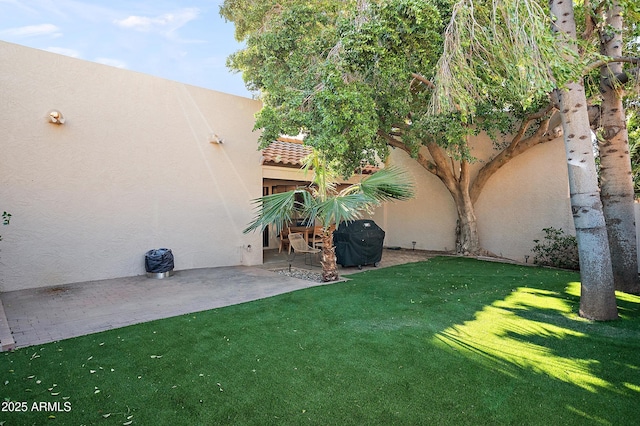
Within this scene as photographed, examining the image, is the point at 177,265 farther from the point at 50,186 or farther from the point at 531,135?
the point at 531,135

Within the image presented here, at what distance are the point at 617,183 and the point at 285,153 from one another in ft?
32.7

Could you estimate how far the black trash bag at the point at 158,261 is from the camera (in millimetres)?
9469

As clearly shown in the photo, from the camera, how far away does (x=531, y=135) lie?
12.0 m

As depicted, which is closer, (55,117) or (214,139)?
(55,117)

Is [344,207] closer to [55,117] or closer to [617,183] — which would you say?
[617,183]

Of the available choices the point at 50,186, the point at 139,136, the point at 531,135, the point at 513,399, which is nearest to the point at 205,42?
the point at 139,136

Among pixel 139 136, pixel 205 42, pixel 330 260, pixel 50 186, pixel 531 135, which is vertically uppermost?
pixel 205 42

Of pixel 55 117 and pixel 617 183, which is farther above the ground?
pixel 55 117

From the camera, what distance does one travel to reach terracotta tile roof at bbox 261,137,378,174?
1231cm

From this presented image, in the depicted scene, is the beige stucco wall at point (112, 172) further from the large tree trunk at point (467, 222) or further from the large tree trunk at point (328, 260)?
the large tree trunk at point (467, 222)

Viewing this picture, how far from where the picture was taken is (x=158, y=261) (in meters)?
9.47

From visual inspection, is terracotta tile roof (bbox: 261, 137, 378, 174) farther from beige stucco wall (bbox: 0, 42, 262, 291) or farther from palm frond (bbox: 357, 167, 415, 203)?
palm frond (bbox: 357, 167, 415, 203)

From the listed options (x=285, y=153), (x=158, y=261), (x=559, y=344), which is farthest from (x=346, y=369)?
(x=285, y=153)

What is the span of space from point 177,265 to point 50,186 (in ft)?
12.4
